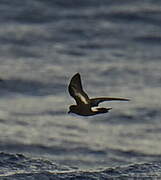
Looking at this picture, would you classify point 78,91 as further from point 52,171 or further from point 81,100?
point 52,171

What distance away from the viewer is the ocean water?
18.2 m

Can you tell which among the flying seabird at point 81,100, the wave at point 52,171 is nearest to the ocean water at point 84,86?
the wave at point 52,171

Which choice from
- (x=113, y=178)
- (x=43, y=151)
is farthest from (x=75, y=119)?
(x=113, y=178)

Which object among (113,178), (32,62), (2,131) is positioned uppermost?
(32,62)

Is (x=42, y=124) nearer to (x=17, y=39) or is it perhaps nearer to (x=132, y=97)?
(x=132, y=97)

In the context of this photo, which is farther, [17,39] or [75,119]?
[17,39]

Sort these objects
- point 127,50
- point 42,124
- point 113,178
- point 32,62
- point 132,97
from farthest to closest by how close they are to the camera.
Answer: point 127,50 < point 32,62 < point 132,97 < point 42,124 < point 113,178

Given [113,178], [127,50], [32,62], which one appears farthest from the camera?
[127,50]

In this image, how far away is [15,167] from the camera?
45.2ft

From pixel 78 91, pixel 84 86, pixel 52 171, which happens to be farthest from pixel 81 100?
pixel 84 86

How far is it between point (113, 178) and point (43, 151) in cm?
613

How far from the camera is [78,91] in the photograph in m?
11.7

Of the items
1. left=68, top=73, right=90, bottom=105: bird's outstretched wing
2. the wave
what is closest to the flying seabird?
left=68, top=73, right=90, bottom=105: bird's outstretched wing

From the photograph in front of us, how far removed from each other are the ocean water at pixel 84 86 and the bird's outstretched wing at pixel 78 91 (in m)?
1.99
